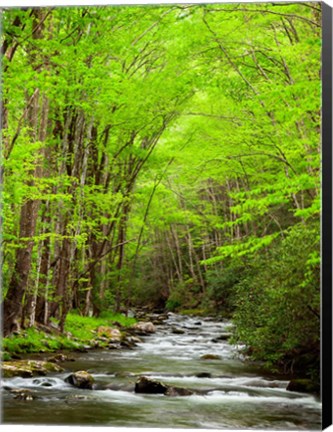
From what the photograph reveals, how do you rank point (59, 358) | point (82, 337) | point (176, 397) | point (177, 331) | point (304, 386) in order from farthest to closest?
point (177, 331) < point (82, 337) < point (59, 358) < point (176, 397) < point (304, 386)

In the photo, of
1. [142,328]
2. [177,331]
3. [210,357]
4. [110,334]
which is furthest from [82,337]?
[210,357]

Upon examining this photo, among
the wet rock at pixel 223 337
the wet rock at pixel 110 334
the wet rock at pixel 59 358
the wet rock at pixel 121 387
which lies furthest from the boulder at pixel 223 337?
the wet rock at pixel 59 358

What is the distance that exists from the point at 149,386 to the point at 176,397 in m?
0.32

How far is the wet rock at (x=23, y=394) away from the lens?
619cm

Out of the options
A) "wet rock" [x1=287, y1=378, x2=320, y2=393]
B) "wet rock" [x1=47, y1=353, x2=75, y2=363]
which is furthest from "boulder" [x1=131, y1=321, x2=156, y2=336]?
"wet rock" [x1=287, y1=378, x2=320, y2=393]

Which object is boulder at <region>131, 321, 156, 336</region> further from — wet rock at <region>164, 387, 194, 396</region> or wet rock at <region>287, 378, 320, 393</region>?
wet rock at <region>287, 378, 320, 393</region>

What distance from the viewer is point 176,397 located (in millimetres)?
5969

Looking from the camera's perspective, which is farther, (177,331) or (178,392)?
(177,331)

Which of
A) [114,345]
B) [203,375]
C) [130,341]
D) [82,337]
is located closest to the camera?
[203,375]

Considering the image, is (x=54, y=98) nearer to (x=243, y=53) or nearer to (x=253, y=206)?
(x=243, y=53)

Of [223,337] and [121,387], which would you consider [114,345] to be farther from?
[223,337]

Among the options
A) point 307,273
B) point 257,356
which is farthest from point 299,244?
point 257,356

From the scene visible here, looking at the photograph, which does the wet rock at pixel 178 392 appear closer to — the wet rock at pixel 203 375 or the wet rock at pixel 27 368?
the wet rock at pixel 203 375

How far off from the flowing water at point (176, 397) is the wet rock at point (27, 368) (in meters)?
0.07
